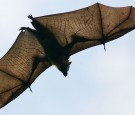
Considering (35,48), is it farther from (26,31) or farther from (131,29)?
(131,29)

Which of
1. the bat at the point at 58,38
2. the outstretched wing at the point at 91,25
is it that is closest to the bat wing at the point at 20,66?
the bat at the point at 58,38

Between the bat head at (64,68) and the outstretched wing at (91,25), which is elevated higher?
the outstretched wing at (91,25)

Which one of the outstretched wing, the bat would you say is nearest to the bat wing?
the bat

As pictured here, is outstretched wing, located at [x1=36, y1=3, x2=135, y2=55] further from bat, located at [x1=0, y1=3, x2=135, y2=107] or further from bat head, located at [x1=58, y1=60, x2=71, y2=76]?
bat head, located at [x1=58, y1=60, x2=71, y2=76]

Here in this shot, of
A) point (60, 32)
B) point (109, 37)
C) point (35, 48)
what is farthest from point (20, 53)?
point (109, 37)

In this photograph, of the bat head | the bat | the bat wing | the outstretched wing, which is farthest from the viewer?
the bat wing

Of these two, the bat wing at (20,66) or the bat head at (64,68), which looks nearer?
the bat head at (64,68)

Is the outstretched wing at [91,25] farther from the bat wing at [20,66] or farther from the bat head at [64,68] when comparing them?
the bat wing at [20,66]

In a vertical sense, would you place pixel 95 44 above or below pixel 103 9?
below

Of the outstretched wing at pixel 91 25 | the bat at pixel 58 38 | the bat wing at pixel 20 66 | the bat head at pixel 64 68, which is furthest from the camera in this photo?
the bat wing at pixel 20 66
